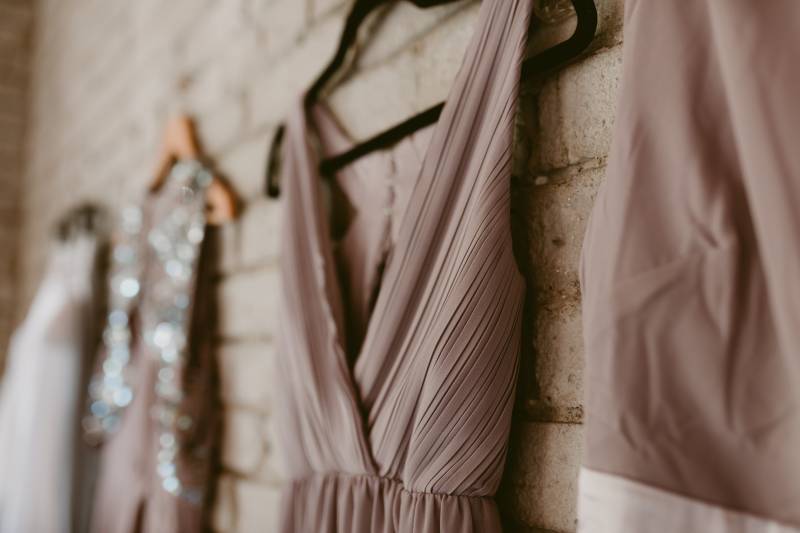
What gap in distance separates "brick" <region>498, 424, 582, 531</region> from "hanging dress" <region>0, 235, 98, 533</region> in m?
1.27

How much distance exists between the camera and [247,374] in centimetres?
116

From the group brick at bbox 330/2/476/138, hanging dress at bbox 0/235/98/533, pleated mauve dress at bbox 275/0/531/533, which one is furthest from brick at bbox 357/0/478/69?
hanging dress at bbox 0/235/98/533

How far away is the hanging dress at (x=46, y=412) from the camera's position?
1.55 meters

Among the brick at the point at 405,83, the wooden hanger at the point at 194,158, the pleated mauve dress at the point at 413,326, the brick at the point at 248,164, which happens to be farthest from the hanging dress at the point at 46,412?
the brick at the point at 405,83

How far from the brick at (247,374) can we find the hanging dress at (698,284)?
71 cm

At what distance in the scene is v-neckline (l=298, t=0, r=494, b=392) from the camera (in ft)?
2.22

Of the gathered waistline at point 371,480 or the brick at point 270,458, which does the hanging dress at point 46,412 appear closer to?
the brick at point 270,458

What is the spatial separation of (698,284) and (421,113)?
15.5 inches

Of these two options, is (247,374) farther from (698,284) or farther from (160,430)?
(698,284)

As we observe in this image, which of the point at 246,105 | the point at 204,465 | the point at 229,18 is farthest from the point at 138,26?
the point at 204,465

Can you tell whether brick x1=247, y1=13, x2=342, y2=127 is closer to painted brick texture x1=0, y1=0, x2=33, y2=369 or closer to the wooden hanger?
the wooden hanger

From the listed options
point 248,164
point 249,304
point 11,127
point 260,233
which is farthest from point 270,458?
point 11,127

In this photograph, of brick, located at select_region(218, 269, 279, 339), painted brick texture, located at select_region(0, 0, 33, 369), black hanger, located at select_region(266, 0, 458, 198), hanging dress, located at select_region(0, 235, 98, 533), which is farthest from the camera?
painted brick texture, located at select_region(0, 0, 33, 369)

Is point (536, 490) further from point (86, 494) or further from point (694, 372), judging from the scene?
point (86, 494)
